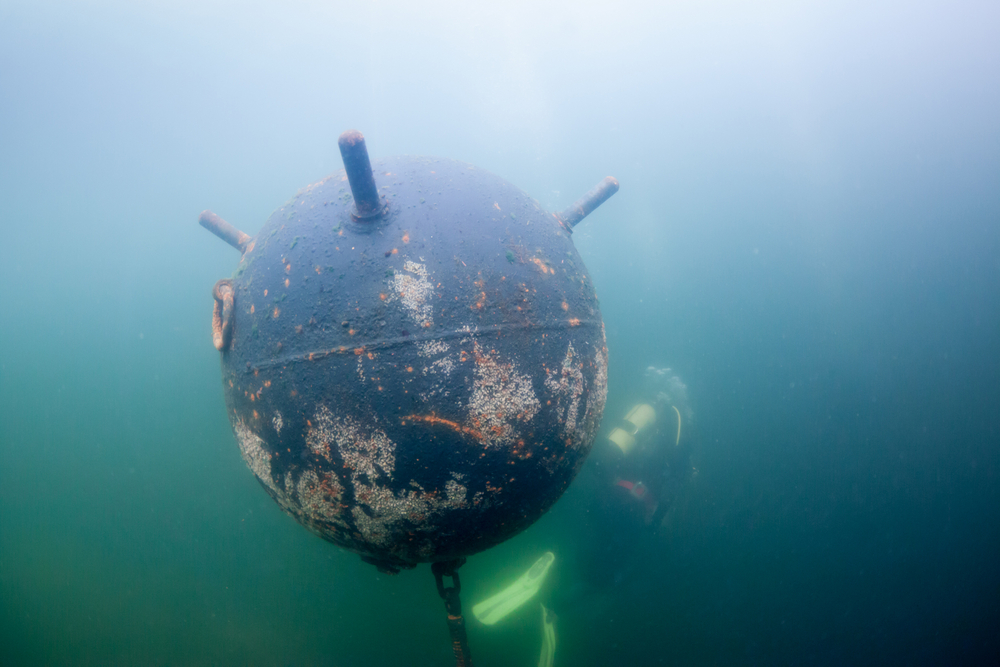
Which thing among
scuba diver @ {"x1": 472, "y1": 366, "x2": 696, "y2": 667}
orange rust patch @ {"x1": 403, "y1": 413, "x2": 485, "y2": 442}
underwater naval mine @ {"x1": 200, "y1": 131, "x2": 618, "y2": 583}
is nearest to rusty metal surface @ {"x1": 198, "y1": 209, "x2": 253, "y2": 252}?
underwater naval mine @ {"x1": 200, "y1": 131, "x2": 618, "y2": 583}

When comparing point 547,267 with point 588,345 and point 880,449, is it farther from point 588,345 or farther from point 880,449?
point 880,449

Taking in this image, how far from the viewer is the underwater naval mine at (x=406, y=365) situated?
48.4 inches

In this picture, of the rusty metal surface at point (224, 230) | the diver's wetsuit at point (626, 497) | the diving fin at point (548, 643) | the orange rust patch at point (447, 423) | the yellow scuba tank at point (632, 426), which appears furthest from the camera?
the diving fin at point (548, 643)

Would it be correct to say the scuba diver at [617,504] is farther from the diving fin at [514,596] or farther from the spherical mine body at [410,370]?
the spherical mine body at [410,370]

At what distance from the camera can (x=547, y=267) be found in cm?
150

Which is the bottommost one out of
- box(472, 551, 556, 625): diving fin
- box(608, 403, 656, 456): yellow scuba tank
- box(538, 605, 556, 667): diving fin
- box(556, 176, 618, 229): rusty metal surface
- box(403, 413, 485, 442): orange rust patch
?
box(538, 605, 556, 667): diving fin

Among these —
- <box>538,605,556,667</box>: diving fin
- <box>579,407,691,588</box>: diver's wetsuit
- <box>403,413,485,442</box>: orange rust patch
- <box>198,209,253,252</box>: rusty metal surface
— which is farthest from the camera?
<box>538,605,556,667</box>: diving fin

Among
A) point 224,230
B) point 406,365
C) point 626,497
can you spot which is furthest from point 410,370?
point 626,497

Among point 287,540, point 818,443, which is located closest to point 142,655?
point 287,540

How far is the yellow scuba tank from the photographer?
4266mm

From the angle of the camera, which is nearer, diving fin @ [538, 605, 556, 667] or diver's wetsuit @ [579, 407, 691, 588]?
A: diver's wetsuit @ [579, 407, 691, 588]

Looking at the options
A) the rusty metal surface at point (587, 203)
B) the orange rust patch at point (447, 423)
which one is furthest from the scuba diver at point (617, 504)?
the orange rust patch at point (447, 423)

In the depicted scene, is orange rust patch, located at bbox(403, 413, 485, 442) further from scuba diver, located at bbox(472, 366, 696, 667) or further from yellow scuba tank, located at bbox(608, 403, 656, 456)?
yellow scuba tank, located at bbox(608, 403, 656, 456)

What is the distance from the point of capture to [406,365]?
1.22 meters
